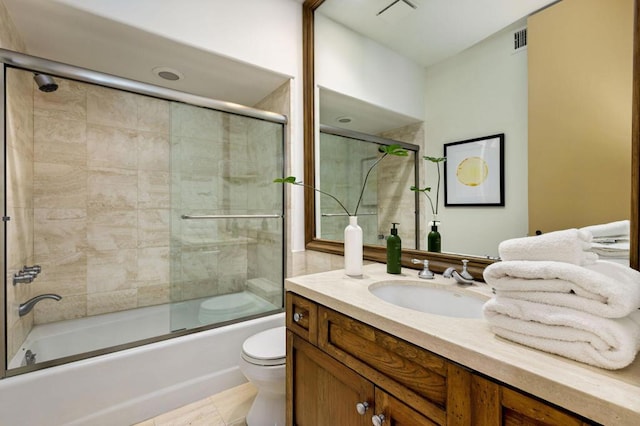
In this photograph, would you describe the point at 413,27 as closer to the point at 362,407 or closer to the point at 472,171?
the point at 472,171

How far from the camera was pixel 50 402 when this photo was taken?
4.20ft

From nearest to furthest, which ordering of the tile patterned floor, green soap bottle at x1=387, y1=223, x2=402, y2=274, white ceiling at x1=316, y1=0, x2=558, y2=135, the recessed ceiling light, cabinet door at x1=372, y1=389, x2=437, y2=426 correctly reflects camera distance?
cabinet door at x1=372, y1=389, x2=437, y2=426 < white ceiling at x1=316, y1=0, x2=558, y2=135 < green soap bottle at x1=387, y1=223, x2=402, y2=274 < the tile patterned floor < the recessed ceiling light

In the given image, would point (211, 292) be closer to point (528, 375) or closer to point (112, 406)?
point (112, 406)

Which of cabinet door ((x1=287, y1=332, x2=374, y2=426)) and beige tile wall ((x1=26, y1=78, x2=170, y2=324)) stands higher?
beige tile wall ((x1=26, y1=78, x2=170, y2=324))

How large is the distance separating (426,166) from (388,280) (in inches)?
21.3

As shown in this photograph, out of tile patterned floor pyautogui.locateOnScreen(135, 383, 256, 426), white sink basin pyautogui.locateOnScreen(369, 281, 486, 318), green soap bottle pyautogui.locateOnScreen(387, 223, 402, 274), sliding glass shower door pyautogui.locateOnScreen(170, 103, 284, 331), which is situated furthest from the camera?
sliding glass shower door pyautogui.locateOnScreen(170, 103, 284, 331)

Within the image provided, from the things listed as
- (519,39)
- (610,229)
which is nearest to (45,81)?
(519,39)

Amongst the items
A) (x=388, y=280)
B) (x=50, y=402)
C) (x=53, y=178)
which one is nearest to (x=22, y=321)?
(x=50, y=402)

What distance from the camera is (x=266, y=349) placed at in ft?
4.56

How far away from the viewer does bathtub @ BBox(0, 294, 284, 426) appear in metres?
1.25

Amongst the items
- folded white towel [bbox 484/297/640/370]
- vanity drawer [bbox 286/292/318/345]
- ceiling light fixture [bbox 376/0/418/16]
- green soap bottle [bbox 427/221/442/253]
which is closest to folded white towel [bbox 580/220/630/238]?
folded white towel [bbox 484/297/640/370]

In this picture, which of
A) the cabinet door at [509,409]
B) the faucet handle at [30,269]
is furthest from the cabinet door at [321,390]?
the faucet handle at [30,269]

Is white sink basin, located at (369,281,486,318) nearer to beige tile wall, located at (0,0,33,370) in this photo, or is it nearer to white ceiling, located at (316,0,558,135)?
white ceiling, located at (316,0,558,135)

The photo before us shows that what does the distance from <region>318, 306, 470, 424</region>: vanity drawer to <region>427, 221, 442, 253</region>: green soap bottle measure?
0.57 meters
